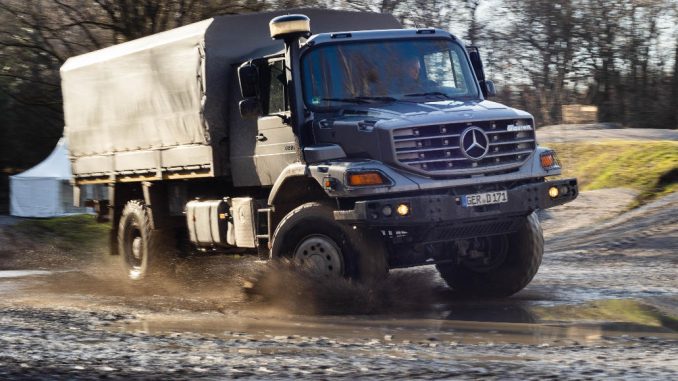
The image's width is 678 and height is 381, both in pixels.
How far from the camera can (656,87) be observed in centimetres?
3262

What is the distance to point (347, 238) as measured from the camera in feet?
33.1

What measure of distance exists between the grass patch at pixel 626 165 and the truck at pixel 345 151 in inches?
371

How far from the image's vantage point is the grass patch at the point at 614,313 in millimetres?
8891

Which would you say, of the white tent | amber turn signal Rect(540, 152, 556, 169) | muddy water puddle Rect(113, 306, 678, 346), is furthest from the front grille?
the white tent

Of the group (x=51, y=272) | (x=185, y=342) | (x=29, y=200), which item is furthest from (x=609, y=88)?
(x=185, y=342)

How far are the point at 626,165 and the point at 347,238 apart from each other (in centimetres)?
1353

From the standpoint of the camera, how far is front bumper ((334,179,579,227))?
32.0ft

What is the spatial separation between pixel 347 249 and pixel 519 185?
1842 mm

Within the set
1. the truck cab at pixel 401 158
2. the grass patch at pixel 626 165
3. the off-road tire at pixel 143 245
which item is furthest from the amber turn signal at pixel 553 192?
the grass patch at pixel 626 165

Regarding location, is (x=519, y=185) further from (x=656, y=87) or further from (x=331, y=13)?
(x=656, y=87)

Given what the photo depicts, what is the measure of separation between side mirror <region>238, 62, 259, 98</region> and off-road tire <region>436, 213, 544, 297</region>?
9.14 feet

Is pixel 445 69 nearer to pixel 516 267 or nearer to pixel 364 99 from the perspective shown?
pixel 364 99

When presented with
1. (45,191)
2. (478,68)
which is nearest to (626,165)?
(478,68)

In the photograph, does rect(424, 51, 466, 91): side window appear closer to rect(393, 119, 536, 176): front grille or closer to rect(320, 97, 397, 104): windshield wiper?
rect(320, 97, 397, 104): windshield wiper
